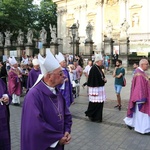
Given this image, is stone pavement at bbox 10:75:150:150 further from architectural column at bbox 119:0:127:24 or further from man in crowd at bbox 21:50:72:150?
architectural column at bbox 119:0:127:24

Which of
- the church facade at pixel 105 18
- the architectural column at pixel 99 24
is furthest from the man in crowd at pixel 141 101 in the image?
the architectural column at pixel 99 24

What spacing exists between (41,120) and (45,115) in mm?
150

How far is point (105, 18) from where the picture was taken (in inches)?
1684

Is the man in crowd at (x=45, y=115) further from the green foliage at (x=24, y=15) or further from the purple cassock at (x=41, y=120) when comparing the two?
the green foliage at (x=24, y=15)

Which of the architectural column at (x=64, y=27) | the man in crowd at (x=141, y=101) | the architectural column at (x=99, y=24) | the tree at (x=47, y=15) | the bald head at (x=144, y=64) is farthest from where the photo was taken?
the tree at (x=47, y=15)

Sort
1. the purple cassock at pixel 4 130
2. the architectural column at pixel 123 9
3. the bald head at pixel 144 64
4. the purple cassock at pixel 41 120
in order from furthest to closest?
the architectural column at pixel 123 9, the bald head at pixel 144 64, the purple cassock at pixel 4 130, the purple cassock at pixel 41 120

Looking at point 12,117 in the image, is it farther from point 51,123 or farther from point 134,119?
point 51,123

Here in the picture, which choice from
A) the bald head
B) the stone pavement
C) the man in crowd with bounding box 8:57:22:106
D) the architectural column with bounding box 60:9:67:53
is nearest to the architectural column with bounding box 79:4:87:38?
the architectural column with bounding box 60:9:67:53

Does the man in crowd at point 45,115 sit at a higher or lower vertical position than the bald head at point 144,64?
lower

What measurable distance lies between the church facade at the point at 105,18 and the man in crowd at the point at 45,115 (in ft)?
97.2

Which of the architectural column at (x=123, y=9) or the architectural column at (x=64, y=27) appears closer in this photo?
the architectural column at (x=123, y=9)

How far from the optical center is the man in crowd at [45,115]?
2.90m

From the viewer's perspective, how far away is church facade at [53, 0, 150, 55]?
38.2 m

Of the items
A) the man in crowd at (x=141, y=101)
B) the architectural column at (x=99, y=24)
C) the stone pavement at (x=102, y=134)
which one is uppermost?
the architectural column at (x=99, y=24)
